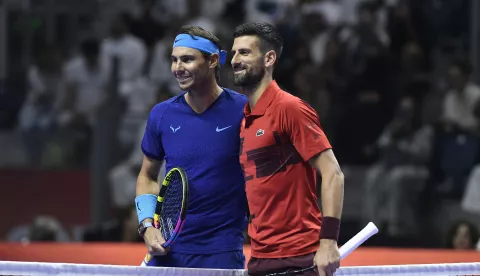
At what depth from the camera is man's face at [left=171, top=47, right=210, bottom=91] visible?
5.03 meters

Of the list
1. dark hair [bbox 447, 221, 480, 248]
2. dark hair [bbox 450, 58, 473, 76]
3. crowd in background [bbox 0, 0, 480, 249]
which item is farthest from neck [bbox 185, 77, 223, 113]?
dark hair [bbox 450, 58, 473, 76]

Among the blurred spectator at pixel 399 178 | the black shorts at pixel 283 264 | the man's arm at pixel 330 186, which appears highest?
the man's arm at pixel 330 186

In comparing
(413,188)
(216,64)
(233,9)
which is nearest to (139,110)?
(233,9)

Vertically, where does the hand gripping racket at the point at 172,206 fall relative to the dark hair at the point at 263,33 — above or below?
below

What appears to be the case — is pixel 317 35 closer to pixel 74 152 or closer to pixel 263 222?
pixel 74 152

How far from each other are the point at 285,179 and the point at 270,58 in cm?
59

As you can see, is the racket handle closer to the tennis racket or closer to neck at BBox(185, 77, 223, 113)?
the tennis racket

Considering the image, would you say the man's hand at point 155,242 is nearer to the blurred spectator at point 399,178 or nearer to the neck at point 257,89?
the neck at point 257,89

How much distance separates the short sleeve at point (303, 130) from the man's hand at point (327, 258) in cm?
38

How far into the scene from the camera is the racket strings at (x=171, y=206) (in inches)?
192

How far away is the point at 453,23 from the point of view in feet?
40.7

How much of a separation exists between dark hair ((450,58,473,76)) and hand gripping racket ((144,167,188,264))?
23.1ft

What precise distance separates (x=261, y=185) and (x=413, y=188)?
6.74m

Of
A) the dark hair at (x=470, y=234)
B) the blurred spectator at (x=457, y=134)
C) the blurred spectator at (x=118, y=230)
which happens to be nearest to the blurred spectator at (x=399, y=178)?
the blurred spectator at (x=457, y=134)
